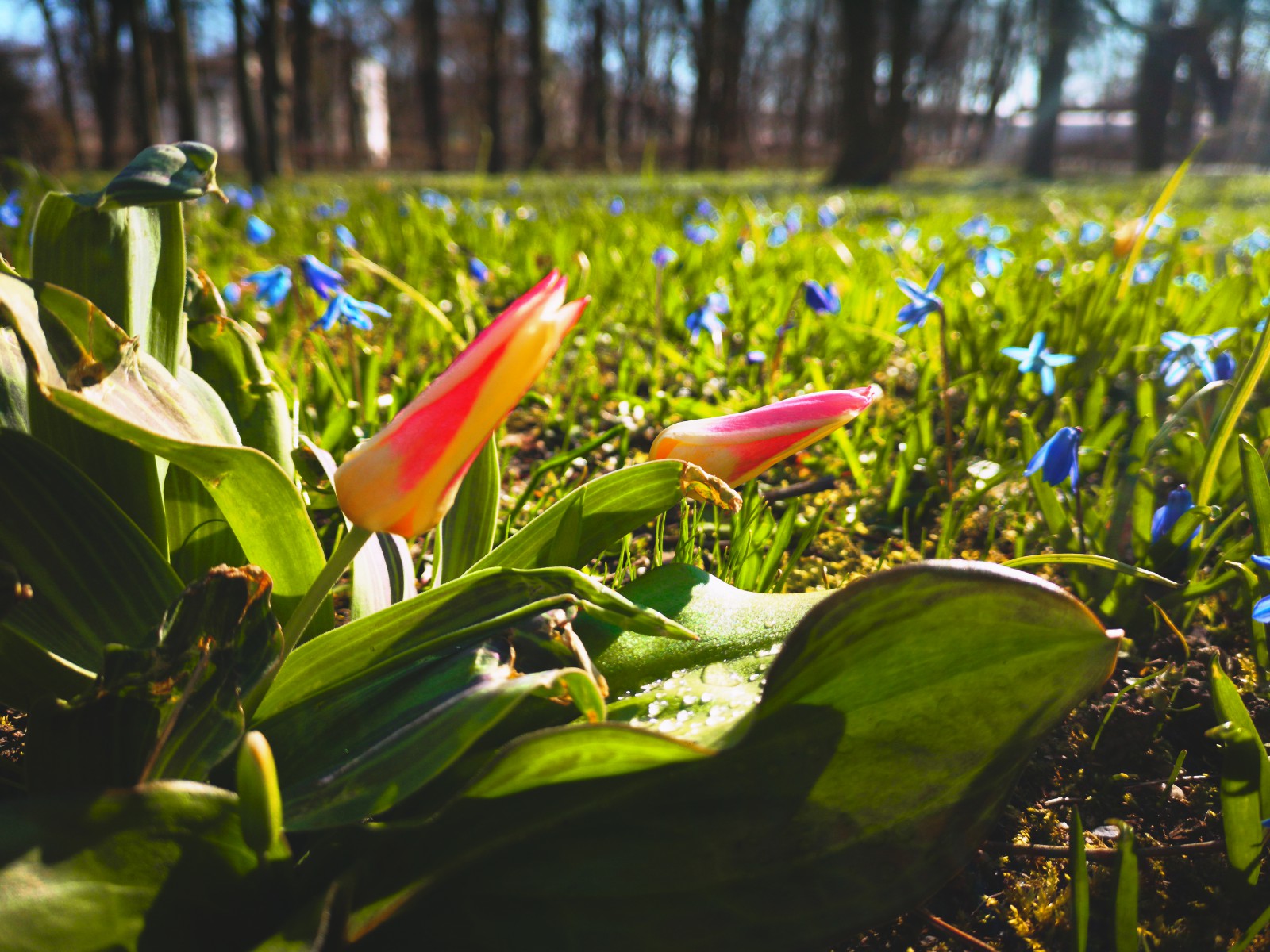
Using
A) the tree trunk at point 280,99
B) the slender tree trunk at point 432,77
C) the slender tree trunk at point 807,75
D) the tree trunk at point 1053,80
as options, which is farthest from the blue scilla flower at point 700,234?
the slender tree trunk at point 807,75

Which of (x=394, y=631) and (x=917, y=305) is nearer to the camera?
(x=394, y=631)

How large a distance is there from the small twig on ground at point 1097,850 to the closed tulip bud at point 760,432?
0.49 meters

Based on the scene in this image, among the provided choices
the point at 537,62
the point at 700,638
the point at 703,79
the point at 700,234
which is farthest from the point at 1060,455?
the point at 703,79

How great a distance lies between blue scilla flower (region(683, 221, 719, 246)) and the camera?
3859 millimetres

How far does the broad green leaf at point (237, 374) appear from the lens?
1.02 metres

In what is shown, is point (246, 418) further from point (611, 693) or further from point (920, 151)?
point (920, 151)

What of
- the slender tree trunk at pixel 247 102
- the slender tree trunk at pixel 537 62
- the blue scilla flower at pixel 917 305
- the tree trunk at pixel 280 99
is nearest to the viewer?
the blue scilla flower at pixel 917 305

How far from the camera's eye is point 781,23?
39562mm

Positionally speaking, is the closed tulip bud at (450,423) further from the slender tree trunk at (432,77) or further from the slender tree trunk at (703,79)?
the slender tree trunk at (432,77)

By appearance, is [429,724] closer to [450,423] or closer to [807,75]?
[450,423]

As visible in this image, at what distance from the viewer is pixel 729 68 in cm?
2109

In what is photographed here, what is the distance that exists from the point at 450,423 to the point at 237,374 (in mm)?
532

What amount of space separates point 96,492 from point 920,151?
48.6 metres

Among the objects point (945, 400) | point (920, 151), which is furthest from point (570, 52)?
point (945, 400)
